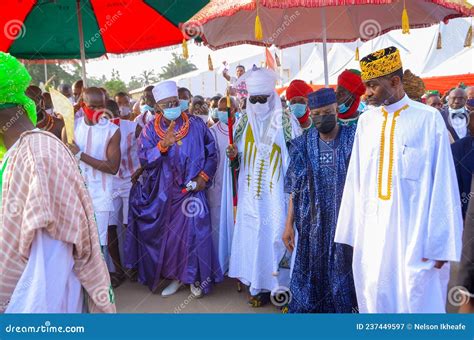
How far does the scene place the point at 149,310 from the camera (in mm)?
4648

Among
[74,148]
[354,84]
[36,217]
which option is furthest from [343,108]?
[36,217]

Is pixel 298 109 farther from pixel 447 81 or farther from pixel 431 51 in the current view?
pixel 431 51

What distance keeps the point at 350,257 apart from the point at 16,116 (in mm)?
2486

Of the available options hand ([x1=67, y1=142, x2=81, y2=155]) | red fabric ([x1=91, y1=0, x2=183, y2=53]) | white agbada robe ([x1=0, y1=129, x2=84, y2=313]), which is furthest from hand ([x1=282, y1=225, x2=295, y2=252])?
red fabric ([x1=91, y1=0, x2=183, y2=53])

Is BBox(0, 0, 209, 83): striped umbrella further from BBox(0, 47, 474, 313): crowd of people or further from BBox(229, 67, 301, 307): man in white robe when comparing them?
BBox(229, 67, 301, 307): man in white robe

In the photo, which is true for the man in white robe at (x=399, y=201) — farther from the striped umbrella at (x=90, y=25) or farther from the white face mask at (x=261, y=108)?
the striped umbrella at (x=90, y=25)

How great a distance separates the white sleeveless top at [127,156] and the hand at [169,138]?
32.5 inches

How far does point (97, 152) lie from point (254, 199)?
1727 mm

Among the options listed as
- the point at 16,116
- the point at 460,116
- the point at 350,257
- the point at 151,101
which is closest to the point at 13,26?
the point at 151,101

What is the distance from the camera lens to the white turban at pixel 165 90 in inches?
196

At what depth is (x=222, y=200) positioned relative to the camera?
499 centimetres

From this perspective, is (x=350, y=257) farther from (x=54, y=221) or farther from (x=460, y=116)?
(x=460, y=116)

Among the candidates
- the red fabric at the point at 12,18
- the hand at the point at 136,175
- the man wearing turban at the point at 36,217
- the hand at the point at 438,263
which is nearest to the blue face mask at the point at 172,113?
the hand at the point at 136,175

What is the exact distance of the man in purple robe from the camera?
16.2 feet
